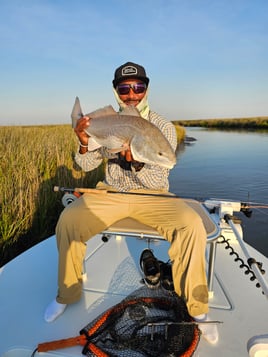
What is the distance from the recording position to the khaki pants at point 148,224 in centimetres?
243

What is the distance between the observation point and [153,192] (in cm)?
323

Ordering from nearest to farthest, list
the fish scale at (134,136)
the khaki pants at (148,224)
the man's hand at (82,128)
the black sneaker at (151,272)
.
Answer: the khaki pants at (148,224) < the fish scale at (134,136) < the black sneaker at (151,272) < the man's hand at (82,128)

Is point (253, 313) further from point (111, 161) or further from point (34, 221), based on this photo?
point (34, 221)

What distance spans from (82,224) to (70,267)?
0.42 meters

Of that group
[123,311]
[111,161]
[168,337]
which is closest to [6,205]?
[111,161]

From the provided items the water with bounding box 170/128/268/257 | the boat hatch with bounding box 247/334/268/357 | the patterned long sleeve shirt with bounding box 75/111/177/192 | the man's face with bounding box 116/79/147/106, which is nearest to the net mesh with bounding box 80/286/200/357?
the boat hatch with bounding box 247/334/268/357

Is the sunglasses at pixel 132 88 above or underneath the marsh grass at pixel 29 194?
above

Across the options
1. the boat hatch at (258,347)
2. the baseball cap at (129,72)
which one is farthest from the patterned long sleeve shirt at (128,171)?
the boat hatch at (258,347)

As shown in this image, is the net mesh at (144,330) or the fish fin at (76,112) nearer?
the net mesh at (144,330)

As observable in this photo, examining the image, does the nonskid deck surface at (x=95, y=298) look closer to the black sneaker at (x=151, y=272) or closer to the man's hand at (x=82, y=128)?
the black sneaker at (x=151, y=272)

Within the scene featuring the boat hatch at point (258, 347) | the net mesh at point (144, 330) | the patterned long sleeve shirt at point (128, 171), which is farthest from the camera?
the patterned long sleeve shirt at point (128, 171)

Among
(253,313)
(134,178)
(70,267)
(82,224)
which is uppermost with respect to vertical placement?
(134,178)

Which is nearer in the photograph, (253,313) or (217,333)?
(217,333)

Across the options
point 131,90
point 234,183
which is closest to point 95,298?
point 131,90
